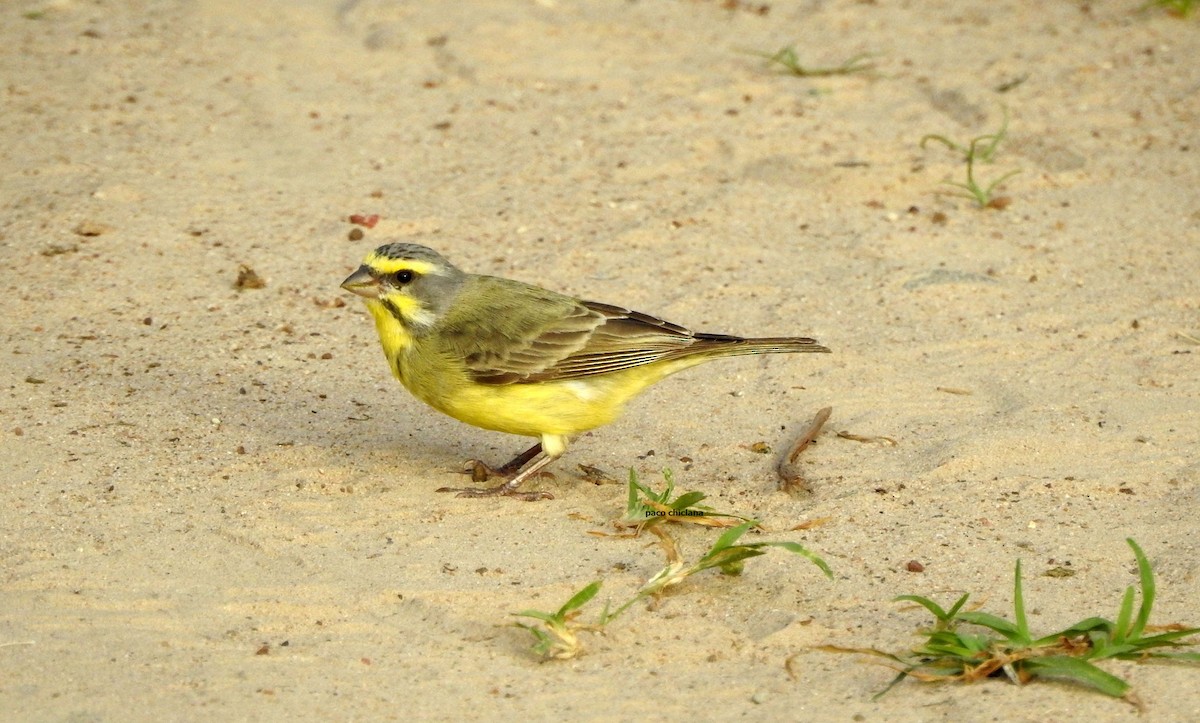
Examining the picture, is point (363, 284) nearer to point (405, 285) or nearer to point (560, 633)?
point (405, 285)

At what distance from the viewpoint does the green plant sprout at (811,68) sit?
10523mm

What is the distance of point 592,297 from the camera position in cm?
788

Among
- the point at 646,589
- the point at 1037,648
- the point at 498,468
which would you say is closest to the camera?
the point at 1037,648

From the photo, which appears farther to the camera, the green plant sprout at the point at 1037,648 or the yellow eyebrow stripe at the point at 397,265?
the yellow eyebrow stripe at the point at 397,265

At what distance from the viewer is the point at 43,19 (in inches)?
437

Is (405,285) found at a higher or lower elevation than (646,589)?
higher

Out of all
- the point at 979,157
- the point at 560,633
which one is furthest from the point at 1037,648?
the point at 979,157

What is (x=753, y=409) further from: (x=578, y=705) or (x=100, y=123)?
(x=100, y=123)

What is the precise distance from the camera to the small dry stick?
6.05 meters

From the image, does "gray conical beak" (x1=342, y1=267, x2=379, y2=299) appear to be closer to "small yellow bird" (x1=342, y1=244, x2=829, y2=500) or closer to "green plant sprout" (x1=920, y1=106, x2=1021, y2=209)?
"small yellow bird" (x1=342, y1=244, x2=829, y2=500)

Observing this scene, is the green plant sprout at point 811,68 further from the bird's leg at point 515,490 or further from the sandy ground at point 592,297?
the bird's leg at point 515,490

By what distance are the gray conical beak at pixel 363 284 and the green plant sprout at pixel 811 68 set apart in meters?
5.04

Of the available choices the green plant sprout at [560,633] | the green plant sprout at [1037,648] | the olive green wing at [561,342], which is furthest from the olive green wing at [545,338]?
the green plant sprout at [1037,648]

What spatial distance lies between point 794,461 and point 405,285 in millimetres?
1894
